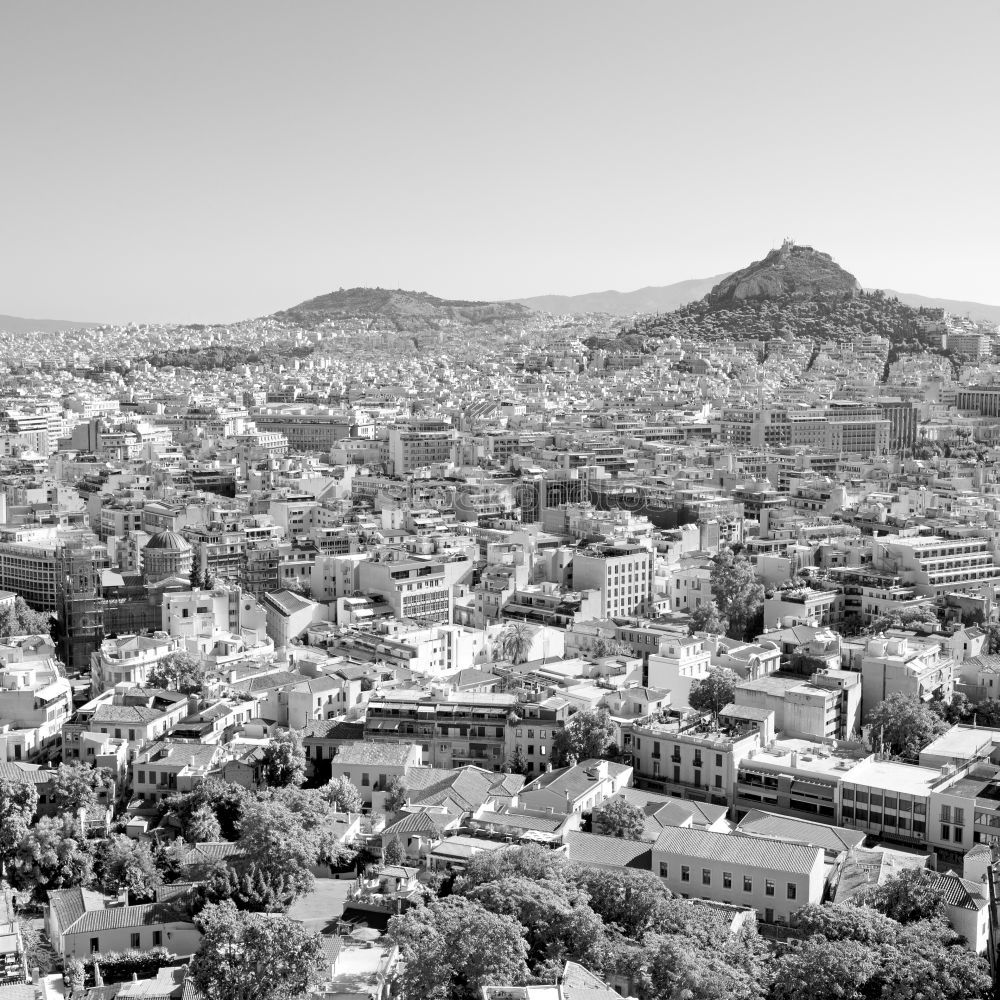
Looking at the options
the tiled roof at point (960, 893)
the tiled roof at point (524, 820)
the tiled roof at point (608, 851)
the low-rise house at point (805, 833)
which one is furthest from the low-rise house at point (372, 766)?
the tiled roof at point (960, 893)

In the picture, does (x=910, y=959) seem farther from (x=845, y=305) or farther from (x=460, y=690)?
(x=845, y=305)

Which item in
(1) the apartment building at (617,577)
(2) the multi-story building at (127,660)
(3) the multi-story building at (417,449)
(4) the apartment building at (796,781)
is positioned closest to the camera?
(4) the apartment building at (796,781)

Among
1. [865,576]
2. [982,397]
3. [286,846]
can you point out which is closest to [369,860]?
[286,846]

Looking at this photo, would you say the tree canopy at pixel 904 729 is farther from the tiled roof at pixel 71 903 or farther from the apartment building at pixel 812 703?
the tiled roof at pixel 71 903

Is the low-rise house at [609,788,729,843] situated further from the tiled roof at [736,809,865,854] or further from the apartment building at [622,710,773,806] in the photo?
the apartment building at [622,710,773,806]

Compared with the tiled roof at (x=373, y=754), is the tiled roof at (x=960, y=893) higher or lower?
lower

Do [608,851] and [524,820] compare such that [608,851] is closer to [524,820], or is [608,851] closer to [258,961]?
[524,820]

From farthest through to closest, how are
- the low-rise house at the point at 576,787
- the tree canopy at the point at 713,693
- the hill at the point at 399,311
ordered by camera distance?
the hill at the point at 399,311 → the tree canopy at the point at 713,693 → the low-rise house at the point at 576,787

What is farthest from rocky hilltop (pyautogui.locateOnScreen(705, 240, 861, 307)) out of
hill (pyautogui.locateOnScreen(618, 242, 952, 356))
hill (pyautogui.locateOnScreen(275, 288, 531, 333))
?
hill (pyautogui.locateOnScreen(275, 288, 531, 333))
